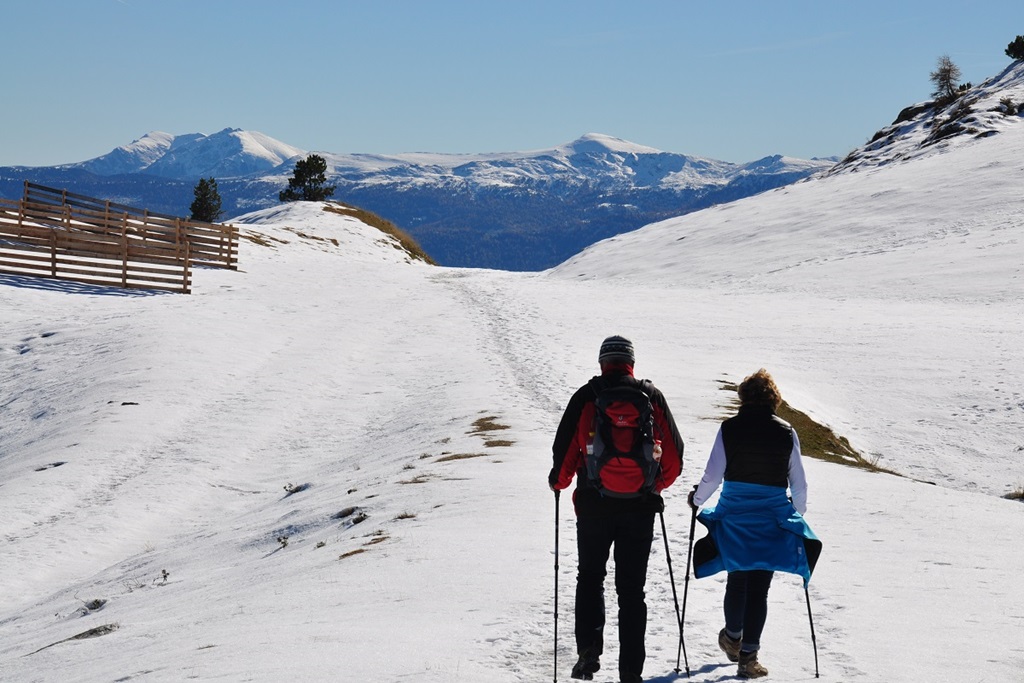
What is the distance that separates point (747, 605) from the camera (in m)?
7.09

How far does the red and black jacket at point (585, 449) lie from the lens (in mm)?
6715

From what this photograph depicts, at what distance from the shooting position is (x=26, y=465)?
19.9m

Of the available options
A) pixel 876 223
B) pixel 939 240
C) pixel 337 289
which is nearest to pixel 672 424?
pixel 337 289

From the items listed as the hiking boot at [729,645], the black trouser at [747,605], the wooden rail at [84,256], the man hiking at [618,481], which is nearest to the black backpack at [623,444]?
the man hiking at [618,481]

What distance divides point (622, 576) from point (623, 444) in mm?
1008

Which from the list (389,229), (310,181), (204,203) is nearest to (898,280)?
(389,229)

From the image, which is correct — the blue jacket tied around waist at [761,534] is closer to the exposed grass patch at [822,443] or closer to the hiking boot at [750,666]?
the hiking boot at [750,666]

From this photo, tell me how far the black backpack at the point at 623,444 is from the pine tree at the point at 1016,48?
126349 millimetres

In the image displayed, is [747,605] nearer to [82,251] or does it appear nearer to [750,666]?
[750,666]

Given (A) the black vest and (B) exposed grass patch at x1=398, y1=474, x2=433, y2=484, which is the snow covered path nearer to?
(B) exposed grass patch at x1=398, y1=474, x2=433, y2=484

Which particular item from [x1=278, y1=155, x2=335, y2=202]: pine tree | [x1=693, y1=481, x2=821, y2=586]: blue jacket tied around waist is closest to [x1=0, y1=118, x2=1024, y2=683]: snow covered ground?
[x1=693, y1=481, x2=821, y2=586]: blue jacket tied around waist

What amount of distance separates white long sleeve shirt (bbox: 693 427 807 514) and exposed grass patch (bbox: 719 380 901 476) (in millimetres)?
11021

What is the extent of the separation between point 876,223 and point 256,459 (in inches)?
2086

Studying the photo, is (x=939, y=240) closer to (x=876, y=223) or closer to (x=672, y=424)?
(x=876, y=223)
